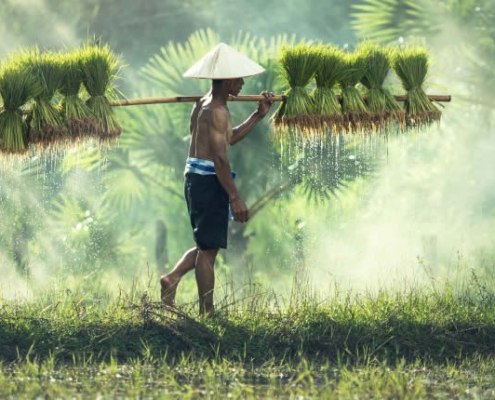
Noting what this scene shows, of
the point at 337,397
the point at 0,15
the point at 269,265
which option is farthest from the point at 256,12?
the point at 337,397

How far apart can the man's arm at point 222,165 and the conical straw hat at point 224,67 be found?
0.83 ft

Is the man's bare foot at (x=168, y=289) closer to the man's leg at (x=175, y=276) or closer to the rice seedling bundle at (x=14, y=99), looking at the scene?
the man's leg at (x=175, y=276)

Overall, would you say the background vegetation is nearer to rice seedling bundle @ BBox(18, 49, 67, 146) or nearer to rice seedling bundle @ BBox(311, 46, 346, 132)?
rice seedling bundle @ BBox(18, 49, 67, 146)

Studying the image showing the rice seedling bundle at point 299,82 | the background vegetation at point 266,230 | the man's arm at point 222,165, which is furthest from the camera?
the rice seedling bundle at point 299,82

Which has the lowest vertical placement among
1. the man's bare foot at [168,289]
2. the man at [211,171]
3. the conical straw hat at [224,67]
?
the man's bare foot at [168,289]

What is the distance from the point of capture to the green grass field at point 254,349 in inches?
241

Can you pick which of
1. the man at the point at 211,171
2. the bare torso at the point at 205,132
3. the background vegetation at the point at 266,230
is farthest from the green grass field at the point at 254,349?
the bare torso at the point at 205,132

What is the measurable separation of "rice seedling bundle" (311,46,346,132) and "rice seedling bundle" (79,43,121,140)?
53.5 inches

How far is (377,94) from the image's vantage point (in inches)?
320

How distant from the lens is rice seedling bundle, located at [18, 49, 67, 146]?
7656 mm

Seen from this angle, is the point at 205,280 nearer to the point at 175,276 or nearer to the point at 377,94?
the point at 175,276

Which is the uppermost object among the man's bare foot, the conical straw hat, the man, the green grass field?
the conical straw hat

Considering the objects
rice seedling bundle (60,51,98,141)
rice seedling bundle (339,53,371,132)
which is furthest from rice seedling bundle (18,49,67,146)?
rice seedling bundle (339,53,371,132)

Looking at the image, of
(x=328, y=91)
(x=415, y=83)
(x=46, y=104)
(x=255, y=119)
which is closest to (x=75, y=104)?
(x=46, y=104)
